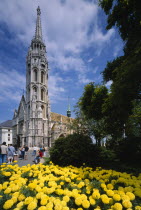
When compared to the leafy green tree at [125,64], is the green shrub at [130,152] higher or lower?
A: lower

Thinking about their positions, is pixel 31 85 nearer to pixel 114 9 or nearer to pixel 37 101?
pixel 37 101

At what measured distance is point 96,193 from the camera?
2049 millimetres

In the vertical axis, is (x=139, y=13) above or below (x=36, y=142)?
above

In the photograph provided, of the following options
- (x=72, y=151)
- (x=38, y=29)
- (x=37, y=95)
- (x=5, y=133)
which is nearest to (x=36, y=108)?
(x=37, y=95)

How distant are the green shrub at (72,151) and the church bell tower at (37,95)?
29523mm

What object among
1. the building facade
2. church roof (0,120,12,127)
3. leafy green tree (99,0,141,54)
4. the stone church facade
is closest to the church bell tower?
the stone church facade

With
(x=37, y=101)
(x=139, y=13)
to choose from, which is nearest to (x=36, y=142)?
(x=37, y=101)

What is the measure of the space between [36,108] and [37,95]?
4.56m

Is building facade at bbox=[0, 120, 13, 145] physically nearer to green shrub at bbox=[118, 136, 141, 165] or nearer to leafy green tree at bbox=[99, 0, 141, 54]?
green shrub at bbox=[118, 136, 141, 165]

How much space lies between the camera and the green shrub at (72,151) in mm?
5914

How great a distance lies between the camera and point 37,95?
128ft

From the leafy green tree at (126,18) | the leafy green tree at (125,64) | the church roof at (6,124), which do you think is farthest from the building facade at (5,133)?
the leafy green tree at (126,18)

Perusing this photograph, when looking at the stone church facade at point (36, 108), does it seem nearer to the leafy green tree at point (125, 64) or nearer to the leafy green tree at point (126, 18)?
the leafy green tree at point (125, 64)

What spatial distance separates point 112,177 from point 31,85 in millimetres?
39686
